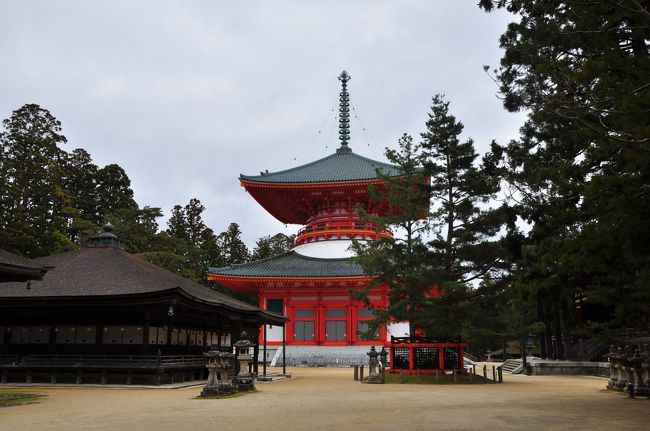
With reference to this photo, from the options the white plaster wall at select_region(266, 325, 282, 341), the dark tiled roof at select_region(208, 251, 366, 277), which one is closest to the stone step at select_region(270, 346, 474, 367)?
the white plaster wall at select_region(266, 325, 282, 341)

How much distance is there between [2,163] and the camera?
141ft

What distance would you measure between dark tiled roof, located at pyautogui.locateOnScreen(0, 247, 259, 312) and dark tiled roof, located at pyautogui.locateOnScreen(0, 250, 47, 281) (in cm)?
523

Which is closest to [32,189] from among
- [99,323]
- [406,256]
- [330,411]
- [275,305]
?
[275,305]

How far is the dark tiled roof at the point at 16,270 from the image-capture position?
13805mm

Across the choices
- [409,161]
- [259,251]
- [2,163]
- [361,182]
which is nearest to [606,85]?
[409,161]

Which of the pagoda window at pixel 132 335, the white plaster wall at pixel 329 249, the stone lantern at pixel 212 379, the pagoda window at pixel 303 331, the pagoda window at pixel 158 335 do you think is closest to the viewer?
the stone lantern at pixel 212 379

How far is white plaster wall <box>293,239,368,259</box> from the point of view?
43237mm

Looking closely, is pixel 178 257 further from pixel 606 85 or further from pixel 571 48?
pixel 606 85

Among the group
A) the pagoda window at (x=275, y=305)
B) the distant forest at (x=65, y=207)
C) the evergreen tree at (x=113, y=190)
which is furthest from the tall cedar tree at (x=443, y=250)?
the evergreen tree at (x=113, y=190)

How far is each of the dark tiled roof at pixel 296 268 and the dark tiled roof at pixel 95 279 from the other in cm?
1349

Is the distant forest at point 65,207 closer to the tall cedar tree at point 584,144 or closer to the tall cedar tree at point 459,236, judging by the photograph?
the tall cedar tree at point 459,236

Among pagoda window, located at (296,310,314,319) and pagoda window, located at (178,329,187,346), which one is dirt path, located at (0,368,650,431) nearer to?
pagoda window, located at (178,329,187,346)

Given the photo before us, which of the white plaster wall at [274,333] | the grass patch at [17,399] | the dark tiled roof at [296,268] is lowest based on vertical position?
the grass patch at [17,399]

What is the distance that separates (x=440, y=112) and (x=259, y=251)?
4488 cm
